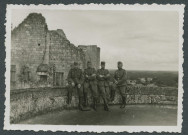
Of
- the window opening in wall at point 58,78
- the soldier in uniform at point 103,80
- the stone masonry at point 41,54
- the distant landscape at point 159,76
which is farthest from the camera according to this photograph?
the window opening in wall at point 58,78

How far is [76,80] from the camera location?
1542 centimetres

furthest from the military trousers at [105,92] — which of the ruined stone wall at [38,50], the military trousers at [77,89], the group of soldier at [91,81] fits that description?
the ruined stone wall at [38,50]

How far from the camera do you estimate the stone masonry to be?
50.4 ft

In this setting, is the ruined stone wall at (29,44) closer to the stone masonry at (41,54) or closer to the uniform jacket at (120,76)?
A: the stone masonry at (41,54)

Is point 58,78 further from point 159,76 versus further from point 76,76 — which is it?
point 159,76

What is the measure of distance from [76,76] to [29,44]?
1704 millimetres

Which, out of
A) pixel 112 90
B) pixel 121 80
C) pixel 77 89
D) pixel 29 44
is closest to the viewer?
pixel 77 89

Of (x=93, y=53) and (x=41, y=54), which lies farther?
(x=41, y=54)

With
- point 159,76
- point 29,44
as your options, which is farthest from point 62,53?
point 159,76

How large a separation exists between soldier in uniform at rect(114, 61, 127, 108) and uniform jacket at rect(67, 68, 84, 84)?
957mm

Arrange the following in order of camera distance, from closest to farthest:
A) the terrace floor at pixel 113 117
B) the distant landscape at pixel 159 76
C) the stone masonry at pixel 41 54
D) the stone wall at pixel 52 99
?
the stone wall at pixel 52 99 < the terrace floor at pixel 113 117 < the distant landscape at pixel 159 76 < the stone masonry at pixel 41 54

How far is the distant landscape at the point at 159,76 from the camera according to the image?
15102 millimetres

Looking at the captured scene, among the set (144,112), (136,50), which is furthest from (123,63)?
(144,112)

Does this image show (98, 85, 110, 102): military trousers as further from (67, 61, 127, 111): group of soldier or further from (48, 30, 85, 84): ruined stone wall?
(48, 30, 85, 84): ruined stone wall
